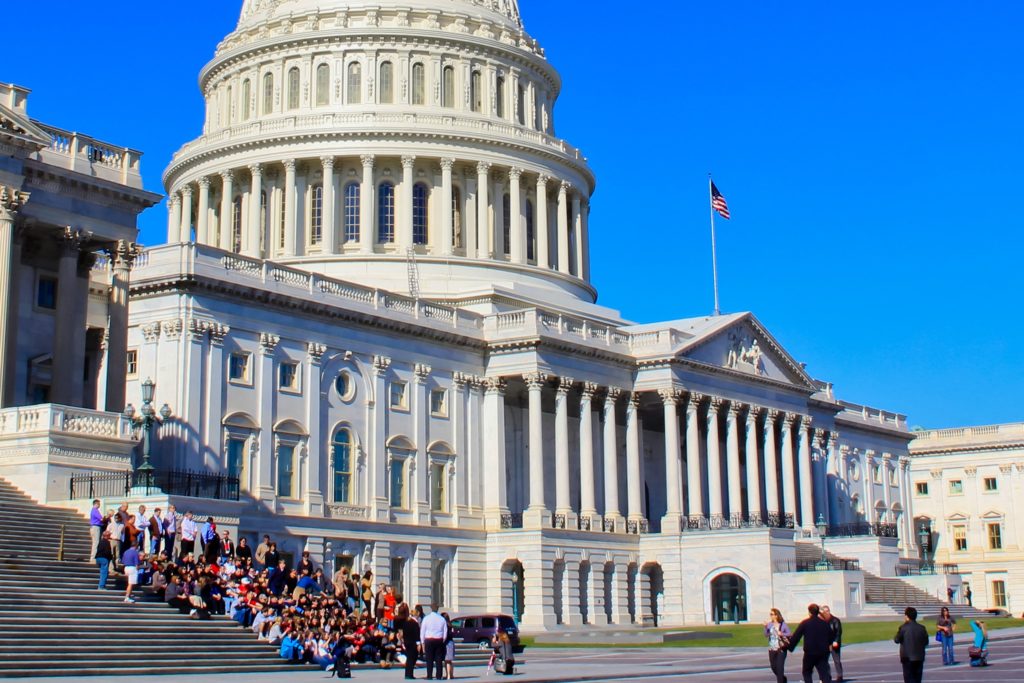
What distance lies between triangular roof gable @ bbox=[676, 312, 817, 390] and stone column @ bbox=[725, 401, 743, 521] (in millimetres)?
2394

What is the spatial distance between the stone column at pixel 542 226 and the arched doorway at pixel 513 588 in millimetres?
26498

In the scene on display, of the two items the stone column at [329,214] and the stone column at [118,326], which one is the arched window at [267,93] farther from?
the stone column at [118,326]

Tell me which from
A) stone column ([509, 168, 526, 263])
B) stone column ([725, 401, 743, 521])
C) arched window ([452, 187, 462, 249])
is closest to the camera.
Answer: stone column ([725, 401, 743, 521])

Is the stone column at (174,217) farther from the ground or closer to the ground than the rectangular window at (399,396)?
farther from the ground

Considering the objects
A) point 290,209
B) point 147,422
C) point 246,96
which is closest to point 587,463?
point 290,209

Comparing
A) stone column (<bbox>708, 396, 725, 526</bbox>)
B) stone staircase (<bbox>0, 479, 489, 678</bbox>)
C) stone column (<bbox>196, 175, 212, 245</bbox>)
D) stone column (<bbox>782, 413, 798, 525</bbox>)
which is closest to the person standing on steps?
stone staircase (<bbox>0, 479, 489, 678</bbox>)

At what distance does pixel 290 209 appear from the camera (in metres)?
93.5

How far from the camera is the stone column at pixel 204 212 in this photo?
322ft

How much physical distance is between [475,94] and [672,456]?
98.4 feet

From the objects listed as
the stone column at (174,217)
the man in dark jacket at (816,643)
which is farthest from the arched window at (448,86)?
the man in dark jacket at (816,643)

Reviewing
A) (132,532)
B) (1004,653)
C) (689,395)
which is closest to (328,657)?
(132,532)

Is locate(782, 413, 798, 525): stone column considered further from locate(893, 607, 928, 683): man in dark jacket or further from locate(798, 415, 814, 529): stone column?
locate(893, 607, 928, 683): man in dark jacket

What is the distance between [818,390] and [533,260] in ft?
66.8

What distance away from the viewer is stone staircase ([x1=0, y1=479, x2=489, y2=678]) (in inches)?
1368
